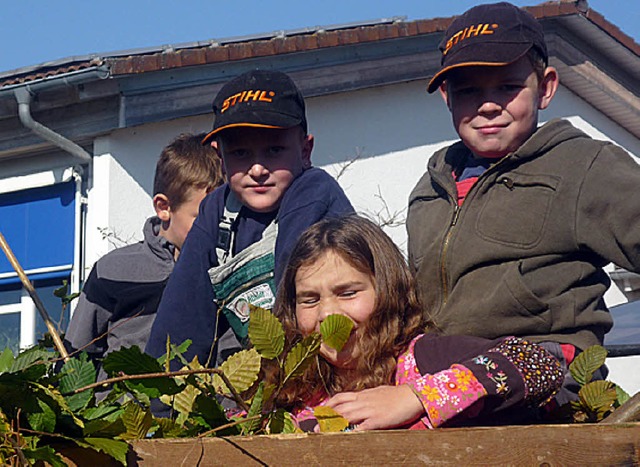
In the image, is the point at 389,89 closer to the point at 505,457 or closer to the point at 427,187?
the point at 427,187

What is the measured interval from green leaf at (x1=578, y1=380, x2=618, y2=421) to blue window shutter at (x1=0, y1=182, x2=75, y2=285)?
778 centimetres

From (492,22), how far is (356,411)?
121cm

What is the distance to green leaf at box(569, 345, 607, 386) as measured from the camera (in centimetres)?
222

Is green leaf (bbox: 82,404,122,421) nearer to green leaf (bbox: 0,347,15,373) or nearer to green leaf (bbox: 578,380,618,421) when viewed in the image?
green leaf (bbox: 0,347,15,373)

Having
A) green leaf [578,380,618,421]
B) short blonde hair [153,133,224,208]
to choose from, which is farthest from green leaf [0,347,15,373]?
short blonde hair [153,133,224,208]

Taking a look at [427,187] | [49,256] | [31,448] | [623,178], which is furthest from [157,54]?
[31,448]

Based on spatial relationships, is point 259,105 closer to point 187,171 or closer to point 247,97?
point 247,97

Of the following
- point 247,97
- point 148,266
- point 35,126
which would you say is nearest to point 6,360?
point 247,97

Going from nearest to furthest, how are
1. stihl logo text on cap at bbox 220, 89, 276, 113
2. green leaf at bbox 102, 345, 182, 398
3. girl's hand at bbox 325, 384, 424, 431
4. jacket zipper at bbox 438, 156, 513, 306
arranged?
green leaf at bbox 102, 345, 182, 398 < girl's hand at bbox 325, 384, 424, 431 < jacket zipper at bbox 438, 156, 513, 306 < stihl logo text on cap at bbox 220, 89, 276, 113

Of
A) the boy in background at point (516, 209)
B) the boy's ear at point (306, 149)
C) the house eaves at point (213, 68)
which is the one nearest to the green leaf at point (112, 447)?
the boy in background at point (516, 209)

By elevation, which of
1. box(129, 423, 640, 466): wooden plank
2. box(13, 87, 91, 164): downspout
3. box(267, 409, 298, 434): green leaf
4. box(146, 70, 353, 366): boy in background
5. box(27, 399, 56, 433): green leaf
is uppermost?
box(13, 87, 91, 164): downspout

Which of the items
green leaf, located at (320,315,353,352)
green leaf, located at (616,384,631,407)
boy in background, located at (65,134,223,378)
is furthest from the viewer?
boy in background, located at (65,134,223,378)

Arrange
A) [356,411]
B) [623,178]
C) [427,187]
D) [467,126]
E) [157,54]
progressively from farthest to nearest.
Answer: [157,54], [427,187], [467,126], [623,178], [356,411]

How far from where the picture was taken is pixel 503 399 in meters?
2.17
